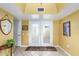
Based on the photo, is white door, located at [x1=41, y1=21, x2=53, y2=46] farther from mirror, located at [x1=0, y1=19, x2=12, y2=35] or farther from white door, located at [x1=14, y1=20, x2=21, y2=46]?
mirror, located at [x1=0, y1=19, x2=12, y2=35]

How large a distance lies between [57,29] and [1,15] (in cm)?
250

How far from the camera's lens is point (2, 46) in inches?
97.6

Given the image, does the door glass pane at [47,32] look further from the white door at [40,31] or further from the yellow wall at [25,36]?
the yellow wall at [25,36]

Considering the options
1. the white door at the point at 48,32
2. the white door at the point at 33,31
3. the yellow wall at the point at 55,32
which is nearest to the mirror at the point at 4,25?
the white door at the point at 33,31

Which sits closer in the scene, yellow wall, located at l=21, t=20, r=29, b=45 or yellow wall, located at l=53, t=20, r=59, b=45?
yellow wall, located at l=53, t=20, r=59, b=45

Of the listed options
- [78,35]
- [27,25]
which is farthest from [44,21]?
[78,35]

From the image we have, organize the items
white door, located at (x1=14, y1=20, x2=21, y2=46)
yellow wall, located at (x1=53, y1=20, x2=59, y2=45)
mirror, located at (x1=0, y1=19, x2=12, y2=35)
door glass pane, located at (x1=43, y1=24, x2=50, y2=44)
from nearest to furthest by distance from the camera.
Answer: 1. mirror, located at (x1=0, y1=19, x2=12, y2=35)
2. white door, located at (x1=14, y1=20, x2=21, y2=46)
3. yellow wall, located at (x1=53, y1=20, x2=59, y2=45)
4. door glass pane, located at (x1=43, y1=24, x2=50, y2=44)

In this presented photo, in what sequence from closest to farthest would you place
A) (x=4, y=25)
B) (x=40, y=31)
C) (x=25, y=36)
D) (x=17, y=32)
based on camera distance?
(x=4, y=25) → (x=17, y=32) → (x=40, y=31) → (x=25, y=36)

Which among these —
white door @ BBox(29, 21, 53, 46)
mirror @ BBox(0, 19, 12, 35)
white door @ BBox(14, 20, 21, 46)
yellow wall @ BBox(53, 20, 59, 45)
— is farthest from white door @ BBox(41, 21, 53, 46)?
mirror @ BBox(0, 19, 12, 35)

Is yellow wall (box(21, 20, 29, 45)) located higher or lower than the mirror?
lower

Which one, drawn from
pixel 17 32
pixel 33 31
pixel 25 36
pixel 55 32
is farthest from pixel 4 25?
pixel 55 32

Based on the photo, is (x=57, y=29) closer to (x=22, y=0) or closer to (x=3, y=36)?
(x=3, y=36)

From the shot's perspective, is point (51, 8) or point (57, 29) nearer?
point (51, 8)

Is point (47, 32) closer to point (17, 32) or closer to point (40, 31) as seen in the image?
point (40, 31)
